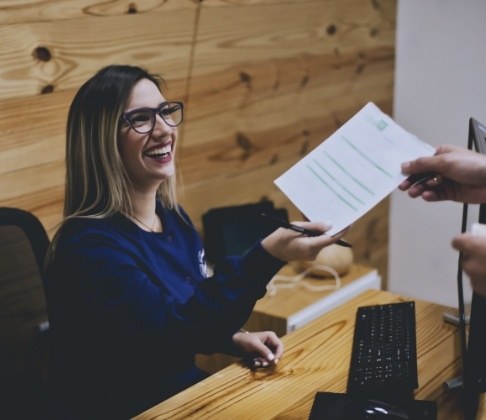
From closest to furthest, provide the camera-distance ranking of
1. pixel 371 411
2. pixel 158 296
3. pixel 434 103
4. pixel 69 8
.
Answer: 1. pixel 371 411
2. pixel 158 296
3. pixel 69 8
4. pixel 434 103

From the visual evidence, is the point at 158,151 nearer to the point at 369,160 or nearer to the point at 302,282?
the point at 369,160

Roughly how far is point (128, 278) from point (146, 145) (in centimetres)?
33

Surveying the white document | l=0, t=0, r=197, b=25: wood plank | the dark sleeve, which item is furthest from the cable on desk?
the white document

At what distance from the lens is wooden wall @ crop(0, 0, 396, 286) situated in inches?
76.6

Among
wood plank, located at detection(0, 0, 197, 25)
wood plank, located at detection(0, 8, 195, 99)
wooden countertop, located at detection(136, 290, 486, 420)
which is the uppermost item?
wood plank, located at detection(0, 0, 197, 25)

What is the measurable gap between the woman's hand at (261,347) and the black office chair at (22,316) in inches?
17.4

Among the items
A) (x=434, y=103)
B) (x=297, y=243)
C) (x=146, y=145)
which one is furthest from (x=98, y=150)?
(x=434, y=103)

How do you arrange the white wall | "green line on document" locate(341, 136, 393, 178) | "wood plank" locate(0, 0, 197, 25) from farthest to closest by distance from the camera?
1. the white wall
2. "wood plank" locate(0, 0, 197, 25)
3. "green line on document" locate(341, 136, 393, 178)

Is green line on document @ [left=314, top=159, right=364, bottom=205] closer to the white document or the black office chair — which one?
the white document

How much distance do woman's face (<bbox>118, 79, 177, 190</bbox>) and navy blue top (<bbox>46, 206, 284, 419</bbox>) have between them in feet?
0.39

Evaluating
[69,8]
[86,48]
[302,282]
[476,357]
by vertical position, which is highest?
[69,8]

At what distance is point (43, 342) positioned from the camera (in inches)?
66.1

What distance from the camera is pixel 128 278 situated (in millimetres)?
1397

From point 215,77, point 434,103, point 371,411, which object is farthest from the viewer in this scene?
point 434,103
